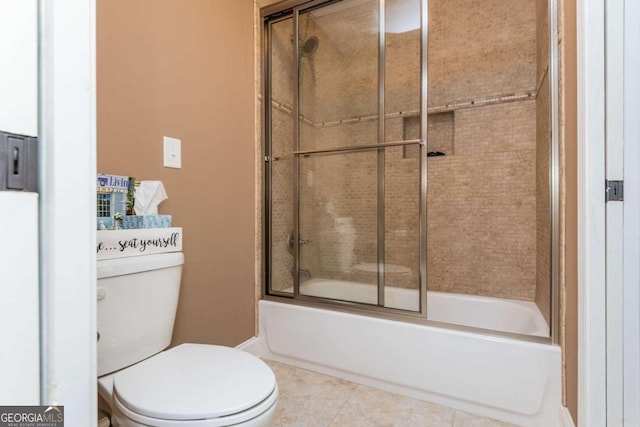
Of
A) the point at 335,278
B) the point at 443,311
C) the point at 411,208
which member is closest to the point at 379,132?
the point at 411,208

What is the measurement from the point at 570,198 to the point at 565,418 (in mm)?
867

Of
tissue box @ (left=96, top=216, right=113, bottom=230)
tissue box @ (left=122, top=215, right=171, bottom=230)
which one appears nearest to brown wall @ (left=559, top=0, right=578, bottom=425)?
tissue box @ (left=122, top=215, right=171, bottom=230)

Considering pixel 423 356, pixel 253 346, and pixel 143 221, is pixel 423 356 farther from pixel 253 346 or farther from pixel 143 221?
pixel 143 221

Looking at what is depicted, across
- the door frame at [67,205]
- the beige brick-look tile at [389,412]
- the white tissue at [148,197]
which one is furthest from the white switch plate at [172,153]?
the beige brick-look tile at [389,412]

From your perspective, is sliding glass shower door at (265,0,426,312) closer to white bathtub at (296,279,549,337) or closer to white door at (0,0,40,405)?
white bathtub at (296,279,549,337)

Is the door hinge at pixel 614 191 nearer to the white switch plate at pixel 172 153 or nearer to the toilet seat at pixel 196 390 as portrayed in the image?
the toilet seat at pixel 196 390

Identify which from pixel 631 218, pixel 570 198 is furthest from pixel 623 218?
pixel 570 198

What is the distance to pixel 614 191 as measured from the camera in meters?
1.00

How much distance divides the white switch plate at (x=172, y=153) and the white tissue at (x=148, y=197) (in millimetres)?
145

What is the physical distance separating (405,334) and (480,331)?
0.34 m

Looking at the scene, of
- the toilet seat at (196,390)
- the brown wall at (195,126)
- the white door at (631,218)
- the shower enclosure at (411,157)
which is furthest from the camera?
the shower enclosure at (411,157)

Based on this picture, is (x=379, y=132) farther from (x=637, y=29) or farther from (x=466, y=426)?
(x=466, y=426)

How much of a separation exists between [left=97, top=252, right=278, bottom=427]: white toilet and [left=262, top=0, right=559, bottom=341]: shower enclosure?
0.86 metres

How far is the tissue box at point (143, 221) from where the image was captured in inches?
47.1
